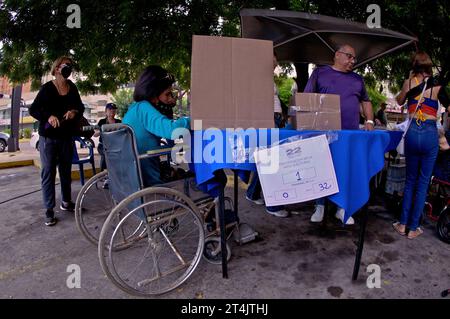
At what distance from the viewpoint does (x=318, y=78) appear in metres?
3.02

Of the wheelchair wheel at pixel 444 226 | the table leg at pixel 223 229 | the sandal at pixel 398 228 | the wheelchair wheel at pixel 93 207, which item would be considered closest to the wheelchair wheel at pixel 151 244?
the table leg at pixel 223 229

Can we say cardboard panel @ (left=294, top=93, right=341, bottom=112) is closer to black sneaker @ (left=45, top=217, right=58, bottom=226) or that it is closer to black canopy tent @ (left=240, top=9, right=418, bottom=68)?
black canopy tent @ (left=240, top=9, right=418, bottom=68)

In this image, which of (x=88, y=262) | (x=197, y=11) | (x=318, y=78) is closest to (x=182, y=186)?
(x=88, y=262)

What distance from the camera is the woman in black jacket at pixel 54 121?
3459mm

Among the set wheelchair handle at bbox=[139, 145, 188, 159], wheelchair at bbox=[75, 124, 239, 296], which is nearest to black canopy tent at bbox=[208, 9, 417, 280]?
wheelchair at bbox=[75, 124, 239, 296]

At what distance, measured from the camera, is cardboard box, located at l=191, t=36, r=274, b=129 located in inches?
83.0

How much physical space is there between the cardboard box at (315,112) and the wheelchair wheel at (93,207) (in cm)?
163

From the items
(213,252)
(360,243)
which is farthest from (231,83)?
(360,243)

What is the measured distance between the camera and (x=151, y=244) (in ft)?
7.30

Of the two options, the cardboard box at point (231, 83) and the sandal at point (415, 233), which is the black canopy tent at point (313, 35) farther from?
the sandal at point (415, 233)

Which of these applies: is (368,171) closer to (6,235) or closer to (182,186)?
(182,186)

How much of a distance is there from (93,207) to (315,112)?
9.26ft

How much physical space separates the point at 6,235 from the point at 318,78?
3.37 metres
